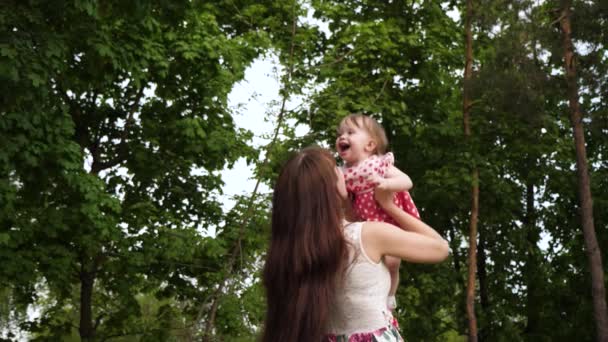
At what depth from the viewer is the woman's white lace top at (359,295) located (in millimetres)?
2998

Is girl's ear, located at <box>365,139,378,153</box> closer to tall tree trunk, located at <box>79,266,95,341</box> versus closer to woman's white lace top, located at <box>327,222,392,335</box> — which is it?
woman's white lace top, located at <box>327,222,392,335</box>

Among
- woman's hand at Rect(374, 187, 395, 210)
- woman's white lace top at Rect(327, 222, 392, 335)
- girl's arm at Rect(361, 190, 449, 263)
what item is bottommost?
woman's white lace top at Rect(327, 222, 392, 335)

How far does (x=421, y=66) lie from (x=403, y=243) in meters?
14.9

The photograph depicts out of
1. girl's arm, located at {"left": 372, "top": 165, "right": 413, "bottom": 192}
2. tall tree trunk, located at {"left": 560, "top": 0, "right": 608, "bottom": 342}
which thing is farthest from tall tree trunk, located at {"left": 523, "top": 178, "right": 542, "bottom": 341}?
girl's arm, located at {"left": 372, "top": 165, "right": 413, "bottom": 192}

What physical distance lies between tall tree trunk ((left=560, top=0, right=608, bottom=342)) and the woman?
533 inches

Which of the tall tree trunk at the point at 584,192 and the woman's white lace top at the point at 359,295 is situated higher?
the tall tree trunk at the point at 584,192

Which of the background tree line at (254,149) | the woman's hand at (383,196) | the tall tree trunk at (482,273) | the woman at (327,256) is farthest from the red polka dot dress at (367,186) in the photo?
the tall tree trunk at (482,273)

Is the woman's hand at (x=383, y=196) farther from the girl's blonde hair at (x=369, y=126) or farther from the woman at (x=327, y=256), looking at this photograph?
the girl's blonde hair at (x=369, y=126)

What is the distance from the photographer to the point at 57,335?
1455 cm

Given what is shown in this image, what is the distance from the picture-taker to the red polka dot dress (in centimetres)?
338

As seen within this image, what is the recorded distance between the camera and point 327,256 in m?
2.95

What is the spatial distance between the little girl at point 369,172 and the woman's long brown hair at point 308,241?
26 cm

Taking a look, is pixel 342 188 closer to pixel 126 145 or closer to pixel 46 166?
pixel 46 166

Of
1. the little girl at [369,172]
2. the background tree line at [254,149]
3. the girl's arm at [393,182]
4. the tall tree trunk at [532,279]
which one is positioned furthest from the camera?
the tall tree trunk at [532,279]
